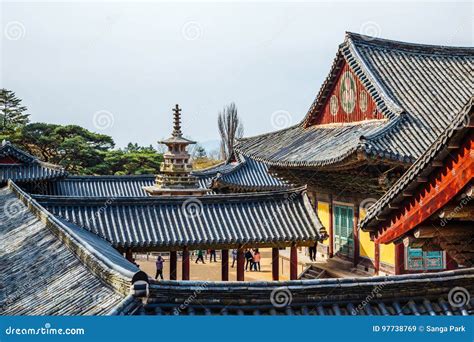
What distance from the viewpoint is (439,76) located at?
66.2 ft

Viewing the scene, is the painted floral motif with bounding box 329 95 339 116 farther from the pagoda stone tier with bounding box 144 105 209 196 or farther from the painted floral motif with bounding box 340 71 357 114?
the pagoda stone tier with bounding box 144 105 209 196

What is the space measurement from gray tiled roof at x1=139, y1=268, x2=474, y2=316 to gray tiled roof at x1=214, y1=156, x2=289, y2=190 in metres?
27.9

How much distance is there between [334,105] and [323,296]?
49.8ft

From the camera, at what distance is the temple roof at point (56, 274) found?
305 inches

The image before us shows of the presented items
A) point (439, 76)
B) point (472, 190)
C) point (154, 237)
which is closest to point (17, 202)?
point (154, 237)

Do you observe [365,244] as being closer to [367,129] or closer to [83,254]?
[367,129]

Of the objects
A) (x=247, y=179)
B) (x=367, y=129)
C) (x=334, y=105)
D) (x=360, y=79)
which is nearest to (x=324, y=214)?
(x=367, y=129)

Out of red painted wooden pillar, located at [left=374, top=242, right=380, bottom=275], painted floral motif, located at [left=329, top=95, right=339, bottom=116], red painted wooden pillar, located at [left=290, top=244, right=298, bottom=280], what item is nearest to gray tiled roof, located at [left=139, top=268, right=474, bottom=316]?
red painted wooden pillar, located at [left=374, top=242, right=380, bottom=275]

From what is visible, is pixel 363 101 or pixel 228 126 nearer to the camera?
pixel 363 101

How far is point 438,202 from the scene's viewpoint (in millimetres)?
7219

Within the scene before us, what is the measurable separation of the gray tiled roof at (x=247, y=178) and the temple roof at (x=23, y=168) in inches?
352

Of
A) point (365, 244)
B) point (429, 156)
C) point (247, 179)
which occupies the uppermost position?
point (247, 179)

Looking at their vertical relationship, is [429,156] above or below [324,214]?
above

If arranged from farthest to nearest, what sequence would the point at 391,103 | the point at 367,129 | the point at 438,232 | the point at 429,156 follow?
the point at 367,129, the point at 391,103, the point at 438,232, the point at 429,156
